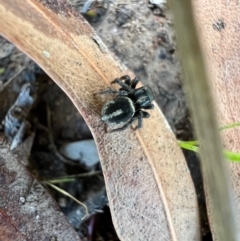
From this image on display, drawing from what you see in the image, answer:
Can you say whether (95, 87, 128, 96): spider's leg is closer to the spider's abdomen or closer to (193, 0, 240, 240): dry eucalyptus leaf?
the spider's abdomen

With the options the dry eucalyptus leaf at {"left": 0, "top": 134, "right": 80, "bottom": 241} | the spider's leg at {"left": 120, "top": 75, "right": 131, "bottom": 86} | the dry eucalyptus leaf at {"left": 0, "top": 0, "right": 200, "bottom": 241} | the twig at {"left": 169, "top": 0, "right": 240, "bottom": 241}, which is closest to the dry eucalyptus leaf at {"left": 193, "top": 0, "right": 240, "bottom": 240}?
the dry eucalyptus leaf at {"left": 0, "top": 0, "right": 200, "bottom": 241}

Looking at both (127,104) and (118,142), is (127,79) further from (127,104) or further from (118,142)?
(118,142)

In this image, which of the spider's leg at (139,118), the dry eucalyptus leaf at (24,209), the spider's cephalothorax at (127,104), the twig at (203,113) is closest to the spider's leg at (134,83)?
the spider's cephalothorax at (127,104)

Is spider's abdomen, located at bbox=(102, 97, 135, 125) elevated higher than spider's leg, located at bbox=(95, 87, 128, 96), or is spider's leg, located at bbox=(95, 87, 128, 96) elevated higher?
spider's leg, located at bbox=(95, 87, 128, 96)

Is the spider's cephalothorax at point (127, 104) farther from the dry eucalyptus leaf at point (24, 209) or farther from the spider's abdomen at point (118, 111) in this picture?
the dry eucalyptus leaf at point (24, 209)

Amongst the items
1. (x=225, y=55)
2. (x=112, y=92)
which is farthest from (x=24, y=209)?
(x=225, y=55)

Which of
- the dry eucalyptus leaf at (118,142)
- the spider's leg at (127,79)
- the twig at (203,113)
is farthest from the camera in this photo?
the spider's leg at (127,79)
